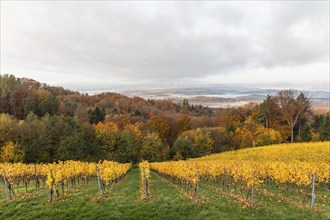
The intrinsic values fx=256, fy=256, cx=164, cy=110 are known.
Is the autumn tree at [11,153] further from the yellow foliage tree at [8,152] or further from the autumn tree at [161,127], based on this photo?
the autumn tree at [161,127]

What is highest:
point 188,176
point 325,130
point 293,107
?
point 293,107

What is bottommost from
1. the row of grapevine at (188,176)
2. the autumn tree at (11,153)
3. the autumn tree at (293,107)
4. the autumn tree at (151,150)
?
the autumn tree at (151,150)

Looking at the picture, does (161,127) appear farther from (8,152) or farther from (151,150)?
(8,152)

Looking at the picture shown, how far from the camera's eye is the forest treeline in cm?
5444

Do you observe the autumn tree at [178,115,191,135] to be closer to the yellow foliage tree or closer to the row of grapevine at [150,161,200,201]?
the yellow foliage tree

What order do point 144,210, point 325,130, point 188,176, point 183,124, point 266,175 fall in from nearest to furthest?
point 144,210, point 188,176, point 266,175, point 325,130, point 183,124

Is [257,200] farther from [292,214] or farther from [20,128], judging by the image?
[20,128]

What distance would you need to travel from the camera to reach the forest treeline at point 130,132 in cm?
5444

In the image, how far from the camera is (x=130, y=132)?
71.7 m

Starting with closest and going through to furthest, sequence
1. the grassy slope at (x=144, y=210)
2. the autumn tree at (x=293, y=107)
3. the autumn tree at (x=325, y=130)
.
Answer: the grassy slope at (x=144, y=210) < the autumn tree at (x=325, y=130) < the autumn tree at (x=293, y=107)

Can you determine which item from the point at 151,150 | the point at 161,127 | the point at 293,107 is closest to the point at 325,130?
the point at 293,107

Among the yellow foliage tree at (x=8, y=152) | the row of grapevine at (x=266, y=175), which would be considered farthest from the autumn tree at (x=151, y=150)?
the row of grapevine at (x=266, y=175)

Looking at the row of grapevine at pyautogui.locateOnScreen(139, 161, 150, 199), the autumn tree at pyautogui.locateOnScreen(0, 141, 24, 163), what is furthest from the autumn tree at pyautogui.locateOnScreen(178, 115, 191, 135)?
the row of grapevine at pyautogui.locateOnScreen(139, 161, 150, 199)

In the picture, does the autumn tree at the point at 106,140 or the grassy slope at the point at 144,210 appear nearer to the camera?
the grassy slope at the point at 144,210
